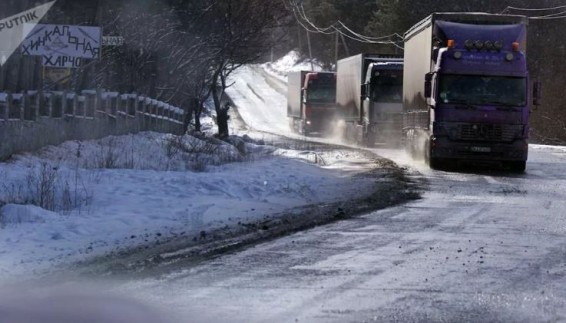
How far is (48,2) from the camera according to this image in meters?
27.8

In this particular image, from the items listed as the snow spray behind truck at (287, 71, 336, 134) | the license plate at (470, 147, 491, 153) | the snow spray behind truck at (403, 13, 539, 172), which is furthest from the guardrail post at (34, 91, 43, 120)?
the snow spray behind truck at (287, 71, 336, 134)

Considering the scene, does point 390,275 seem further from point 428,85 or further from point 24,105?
point 428,85

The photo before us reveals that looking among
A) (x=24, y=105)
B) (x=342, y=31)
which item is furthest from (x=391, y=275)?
(x=342, y=31)

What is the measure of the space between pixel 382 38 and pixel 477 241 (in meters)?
65.9

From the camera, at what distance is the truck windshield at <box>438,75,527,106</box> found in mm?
24062

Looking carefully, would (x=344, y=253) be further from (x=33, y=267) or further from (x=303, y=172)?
(x=303, y=172)

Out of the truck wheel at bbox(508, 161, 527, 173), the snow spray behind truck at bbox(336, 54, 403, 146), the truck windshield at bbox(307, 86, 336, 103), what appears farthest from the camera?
the truck windshield at bbox(307, 86, 336, 103)

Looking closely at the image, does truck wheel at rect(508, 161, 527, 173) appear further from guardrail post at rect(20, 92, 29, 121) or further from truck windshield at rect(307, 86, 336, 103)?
truck windshield at rect(307, 86, 336, 103)

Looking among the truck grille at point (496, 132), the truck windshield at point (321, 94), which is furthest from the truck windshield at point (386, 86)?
the truck windshield at point (321, 94)

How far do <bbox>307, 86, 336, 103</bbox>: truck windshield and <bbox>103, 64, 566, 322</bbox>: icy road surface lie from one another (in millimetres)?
39139

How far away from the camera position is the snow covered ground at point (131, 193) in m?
10.7

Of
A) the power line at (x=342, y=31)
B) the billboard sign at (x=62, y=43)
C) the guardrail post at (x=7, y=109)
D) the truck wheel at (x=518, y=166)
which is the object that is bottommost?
the truck wheel at (x=518, y=166)

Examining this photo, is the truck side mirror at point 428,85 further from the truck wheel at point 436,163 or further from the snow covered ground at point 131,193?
the snow covered ground at point 131,193

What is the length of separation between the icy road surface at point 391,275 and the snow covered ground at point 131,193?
5.10ft
